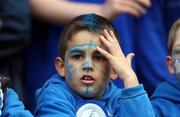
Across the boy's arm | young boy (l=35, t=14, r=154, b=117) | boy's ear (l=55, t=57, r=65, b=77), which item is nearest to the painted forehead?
young boy (l=35, t=14, r=154, b=117)

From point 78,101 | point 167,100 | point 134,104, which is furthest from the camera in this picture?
point 167,100

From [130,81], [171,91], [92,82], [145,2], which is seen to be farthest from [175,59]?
[145,2]

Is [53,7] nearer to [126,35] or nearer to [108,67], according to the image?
[126,35]

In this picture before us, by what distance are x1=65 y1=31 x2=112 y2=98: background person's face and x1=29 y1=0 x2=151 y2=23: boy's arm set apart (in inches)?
35.0

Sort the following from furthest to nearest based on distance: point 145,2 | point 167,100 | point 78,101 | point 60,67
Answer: point 145,2
point 167,100
point 60,67
point 78,101

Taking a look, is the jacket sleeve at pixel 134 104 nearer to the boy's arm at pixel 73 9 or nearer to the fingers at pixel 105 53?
the fingers at pixel 105 53

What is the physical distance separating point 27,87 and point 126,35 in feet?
2.16

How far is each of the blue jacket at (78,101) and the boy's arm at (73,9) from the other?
89 centimetres

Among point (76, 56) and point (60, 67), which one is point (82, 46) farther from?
point (60, 67)

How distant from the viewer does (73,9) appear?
4.49m

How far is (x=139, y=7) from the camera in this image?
444cm

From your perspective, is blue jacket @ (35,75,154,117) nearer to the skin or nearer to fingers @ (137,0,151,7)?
the skin

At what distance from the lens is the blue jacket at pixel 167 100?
3.67 meters

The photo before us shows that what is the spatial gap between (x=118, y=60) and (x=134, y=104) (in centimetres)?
22
